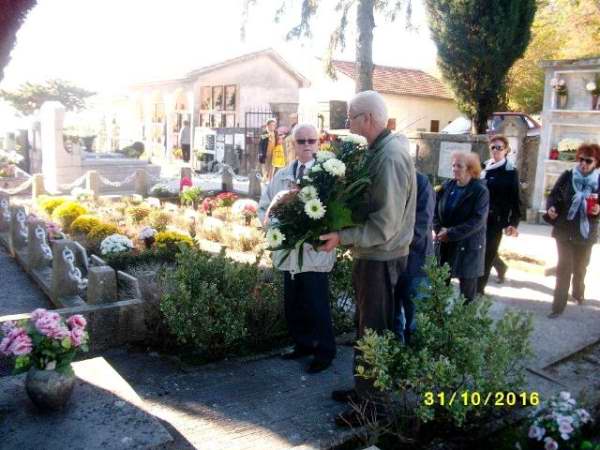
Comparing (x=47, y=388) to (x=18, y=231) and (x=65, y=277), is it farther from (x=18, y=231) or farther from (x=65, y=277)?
(x=18, y=231)

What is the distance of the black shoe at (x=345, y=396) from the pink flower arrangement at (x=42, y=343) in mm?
1782

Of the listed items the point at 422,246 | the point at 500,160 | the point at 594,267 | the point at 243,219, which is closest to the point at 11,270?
the point at 243,219

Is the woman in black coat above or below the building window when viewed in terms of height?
below

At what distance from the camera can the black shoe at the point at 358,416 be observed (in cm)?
345

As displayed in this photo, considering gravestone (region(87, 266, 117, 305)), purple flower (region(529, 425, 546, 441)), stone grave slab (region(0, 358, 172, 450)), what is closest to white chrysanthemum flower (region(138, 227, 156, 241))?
gravestone (region(87, 266, 117, 305))

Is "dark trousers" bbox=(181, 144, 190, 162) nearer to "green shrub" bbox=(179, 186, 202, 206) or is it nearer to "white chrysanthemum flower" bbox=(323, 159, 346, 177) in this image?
"green shrub" bbox=(179, 186, 202, 206)

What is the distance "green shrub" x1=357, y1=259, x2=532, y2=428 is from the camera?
314 centimetres

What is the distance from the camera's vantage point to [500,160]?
6.41 m

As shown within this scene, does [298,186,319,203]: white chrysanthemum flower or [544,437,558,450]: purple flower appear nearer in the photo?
[544,437,558,450]: purple flower

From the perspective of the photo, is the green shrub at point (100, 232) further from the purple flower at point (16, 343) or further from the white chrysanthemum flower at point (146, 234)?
the purple flower at point (16, 343)

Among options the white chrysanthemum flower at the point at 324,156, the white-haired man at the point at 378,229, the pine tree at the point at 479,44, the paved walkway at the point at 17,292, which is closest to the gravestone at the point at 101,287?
the paved walkway at the point at 17,292

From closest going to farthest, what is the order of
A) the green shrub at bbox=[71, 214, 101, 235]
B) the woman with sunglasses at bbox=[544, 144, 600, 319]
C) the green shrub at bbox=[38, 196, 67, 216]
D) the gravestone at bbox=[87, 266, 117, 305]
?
the gravestone at bbox=[87, 266, 117, 305] → the woman with sunglasses at bbox=[544, 144, 600, 319] → the green shrub at bbox=[71, 214, 101, 235] → the green shrub at bbox=[38, 196, 67, 216]

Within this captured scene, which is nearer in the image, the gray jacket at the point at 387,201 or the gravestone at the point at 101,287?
the gray jacket at the point at 387,201

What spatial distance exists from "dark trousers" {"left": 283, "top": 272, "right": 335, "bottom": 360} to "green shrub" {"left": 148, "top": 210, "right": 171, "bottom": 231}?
16.9ft
